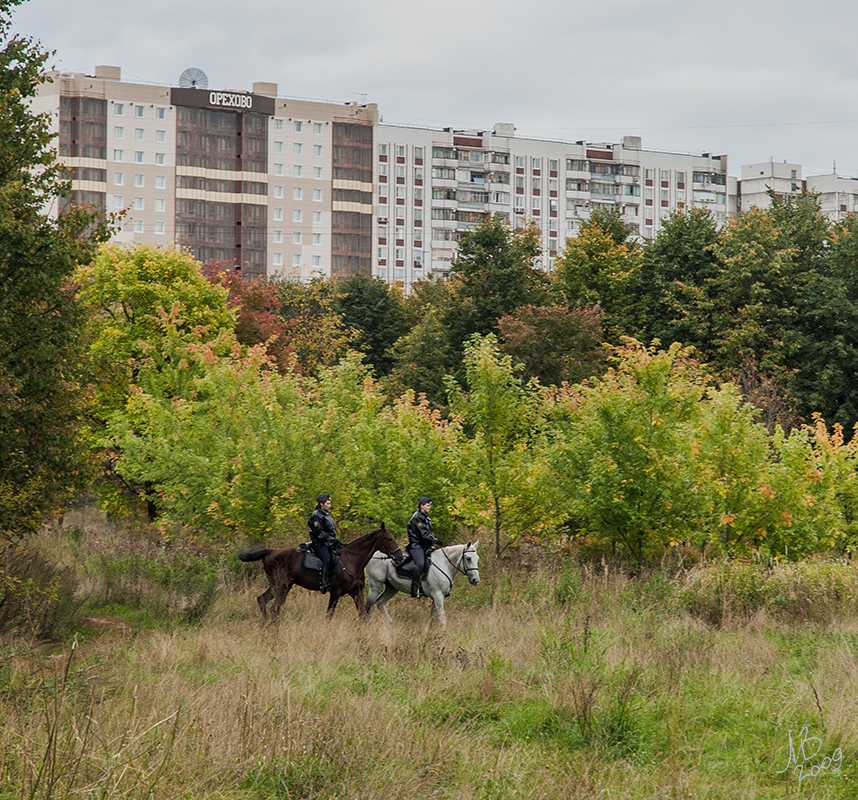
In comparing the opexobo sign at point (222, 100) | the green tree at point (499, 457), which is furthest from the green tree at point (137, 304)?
the opexobo sign at point (222, 100)

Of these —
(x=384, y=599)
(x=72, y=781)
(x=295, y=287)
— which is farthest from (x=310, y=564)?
(x=295, y=287)

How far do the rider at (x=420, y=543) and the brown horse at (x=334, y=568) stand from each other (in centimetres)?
38

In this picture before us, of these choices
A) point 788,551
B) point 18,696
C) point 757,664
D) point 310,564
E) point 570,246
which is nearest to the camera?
point 18,696

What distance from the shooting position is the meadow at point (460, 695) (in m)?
7.98

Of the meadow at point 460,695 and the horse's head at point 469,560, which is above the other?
the horse's head at point 469,560

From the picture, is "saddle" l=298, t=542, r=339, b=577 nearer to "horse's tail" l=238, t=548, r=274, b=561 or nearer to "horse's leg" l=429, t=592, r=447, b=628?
"horse's tail" l=238, t=548, r=274, b=561

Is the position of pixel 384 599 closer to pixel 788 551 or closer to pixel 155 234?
pixel 788 551

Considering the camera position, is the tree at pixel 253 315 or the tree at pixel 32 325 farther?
the tree at pixel 253 315

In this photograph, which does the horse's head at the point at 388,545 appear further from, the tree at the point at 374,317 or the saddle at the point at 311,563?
the tree at the point at 374,317

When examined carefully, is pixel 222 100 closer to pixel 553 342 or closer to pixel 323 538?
pixel 553 342

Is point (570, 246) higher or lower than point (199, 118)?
Result: lower

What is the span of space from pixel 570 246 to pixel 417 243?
61.4 meters

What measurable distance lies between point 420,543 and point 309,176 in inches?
3532

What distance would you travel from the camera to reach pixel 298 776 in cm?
816
